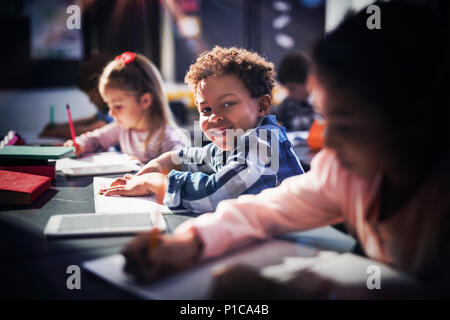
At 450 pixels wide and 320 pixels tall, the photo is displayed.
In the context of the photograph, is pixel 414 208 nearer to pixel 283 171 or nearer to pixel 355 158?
pixel 355 158

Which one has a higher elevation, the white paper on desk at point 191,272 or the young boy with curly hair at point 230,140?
the young boy with curly hair at point 230,140

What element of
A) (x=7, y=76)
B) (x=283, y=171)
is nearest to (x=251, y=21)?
(x=7, y=76)

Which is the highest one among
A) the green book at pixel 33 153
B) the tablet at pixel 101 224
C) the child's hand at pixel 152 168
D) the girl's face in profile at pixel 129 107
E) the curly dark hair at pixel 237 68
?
the curly dark hair at pixel 237 68

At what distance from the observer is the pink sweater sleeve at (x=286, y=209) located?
2.45 ft

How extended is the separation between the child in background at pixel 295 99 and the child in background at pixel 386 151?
2341 millimetres

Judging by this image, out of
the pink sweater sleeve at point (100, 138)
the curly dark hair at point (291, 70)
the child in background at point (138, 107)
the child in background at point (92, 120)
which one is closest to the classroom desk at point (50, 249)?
the child in background at point (138, 107)

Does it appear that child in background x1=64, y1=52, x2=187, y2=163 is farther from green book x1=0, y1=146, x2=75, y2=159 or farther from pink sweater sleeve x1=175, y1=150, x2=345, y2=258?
pink sweater sleeve x1=175, y1=150, x2=345, y2=258

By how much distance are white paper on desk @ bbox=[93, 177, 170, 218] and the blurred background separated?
1.89ft

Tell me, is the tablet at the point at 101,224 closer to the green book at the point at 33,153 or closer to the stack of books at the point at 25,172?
the stack of books at the point at 25,172

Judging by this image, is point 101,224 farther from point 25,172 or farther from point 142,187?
point 25,172

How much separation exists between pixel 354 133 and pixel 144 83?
57.9 inches

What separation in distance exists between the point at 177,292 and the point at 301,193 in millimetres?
317

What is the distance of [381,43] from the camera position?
59 cm

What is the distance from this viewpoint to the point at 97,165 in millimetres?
1606
